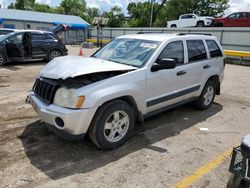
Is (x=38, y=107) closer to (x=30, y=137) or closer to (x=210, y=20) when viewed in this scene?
(x=30, y=137)

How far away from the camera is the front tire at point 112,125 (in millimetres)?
3484

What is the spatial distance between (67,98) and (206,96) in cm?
370

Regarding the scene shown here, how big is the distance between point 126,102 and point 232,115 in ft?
10.1

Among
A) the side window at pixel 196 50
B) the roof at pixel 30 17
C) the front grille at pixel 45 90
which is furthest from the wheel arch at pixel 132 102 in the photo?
the roof at pixel 30 17

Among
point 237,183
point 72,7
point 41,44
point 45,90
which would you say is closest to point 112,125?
point 45,90

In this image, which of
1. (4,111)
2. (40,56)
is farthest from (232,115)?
(40,56)

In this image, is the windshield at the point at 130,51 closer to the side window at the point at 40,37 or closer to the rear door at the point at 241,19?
the side window at the point at 40,37

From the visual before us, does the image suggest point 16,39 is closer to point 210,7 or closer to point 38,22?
point 38,22

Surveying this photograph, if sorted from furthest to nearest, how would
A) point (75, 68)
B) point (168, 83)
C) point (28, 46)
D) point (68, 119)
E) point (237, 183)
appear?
point (28, 46) → point (168, 83) → point (75, 68) → point (68, 119) → point (237, 183)

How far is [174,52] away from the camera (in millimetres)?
4695

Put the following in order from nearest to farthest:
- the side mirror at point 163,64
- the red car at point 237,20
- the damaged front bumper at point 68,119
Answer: the damaged front bumper at point 68,119
the side mirror at point 163,64
the red car at point 237,20

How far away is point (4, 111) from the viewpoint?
17.4 ft

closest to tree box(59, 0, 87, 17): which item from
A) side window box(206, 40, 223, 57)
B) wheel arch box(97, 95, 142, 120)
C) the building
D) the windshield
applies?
the building

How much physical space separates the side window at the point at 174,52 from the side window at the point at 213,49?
1177 millimetres
